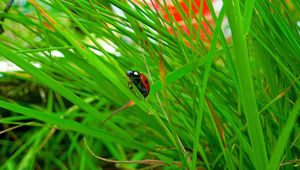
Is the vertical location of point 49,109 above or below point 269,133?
above

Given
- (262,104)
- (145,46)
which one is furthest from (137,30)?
(262,104)

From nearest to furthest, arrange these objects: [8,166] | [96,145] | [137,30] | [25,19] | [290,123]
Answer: [290,123]
[137,30]
[25,19]
[8,166]
[96,145]

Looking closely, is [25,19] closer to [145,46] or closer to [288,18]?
[145,46]

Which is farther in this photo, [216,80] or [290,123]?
[216,80]

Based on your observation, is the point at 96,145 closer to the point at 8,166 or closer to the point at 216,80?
the point at 8,166

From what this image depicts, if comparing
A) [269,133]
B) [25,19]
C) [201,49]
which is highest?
[25,19]

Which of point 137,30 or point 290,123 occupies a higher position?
point 137,30

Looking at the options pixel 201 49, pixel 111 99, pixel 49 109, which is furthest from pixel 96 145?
pixel 201 49

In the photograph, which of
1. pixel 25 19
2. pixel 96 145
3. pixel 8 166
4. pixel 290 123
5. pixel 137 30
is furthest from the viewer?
pixel 96 145

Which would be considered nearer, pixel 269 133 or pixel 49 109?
pixel 269 133
